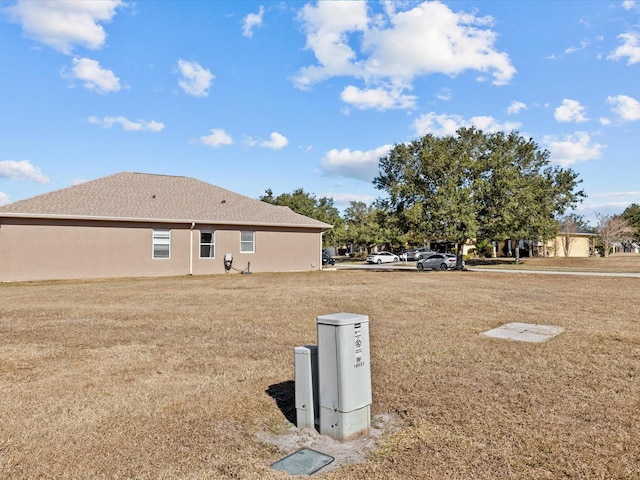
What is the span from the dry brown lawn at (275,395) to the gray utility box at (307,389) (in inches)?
9.0

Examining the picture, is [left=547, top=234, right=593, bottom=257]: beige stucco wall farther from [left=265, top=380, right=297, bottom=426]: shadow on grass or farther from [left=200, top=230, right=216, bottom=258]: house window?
[left=265, top=380, right=297, bottom=426]: shadow on grass

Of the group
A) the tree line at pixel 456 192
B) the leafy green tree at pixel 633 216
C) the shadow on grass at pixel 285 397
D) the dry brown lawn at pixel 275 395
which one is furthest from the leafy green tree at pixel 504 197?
the leafy green tree at pixel 633 216

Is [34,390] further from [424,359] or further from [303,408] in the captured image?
[424,359]

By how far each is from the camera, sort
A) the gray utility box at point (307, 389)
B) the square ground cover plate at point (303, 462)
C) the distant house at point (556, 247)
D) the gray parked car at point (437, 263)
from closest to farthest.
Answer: the square ground cover plate at point (303, 462), the gray utility box at point (307, 389), the gray parked car at point (437, 263), the distant house at point (556, 247)

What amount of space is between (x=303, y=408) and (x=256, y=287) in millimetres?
12302

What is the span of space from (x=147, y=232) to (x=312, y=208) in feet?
101

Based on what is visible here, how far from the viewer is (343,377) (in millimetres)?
3488

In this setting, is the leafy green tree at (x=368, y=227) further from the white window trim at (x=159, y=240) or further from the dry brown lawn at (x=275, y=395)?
the dry brown lawn at (x=275, y=395)

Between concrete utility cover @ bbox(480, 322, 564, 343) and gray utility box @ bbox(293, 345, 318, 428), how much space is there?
4.47 metres

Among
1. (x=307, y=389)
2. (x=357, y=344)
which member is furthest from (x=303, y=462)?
(x=357, y=344)

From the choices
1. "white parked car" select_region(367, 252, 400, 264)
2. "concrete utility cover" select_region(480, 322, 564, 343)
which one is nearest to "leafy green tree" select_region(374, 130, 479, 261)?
"white parked car" select_region(367, 252, 400, 264)

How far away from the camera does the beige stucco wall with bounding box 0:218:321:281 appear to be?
61.0 ft

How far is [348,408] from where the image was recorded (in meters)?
3.47

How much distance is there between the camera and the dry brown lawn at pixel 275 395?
3.05 m
